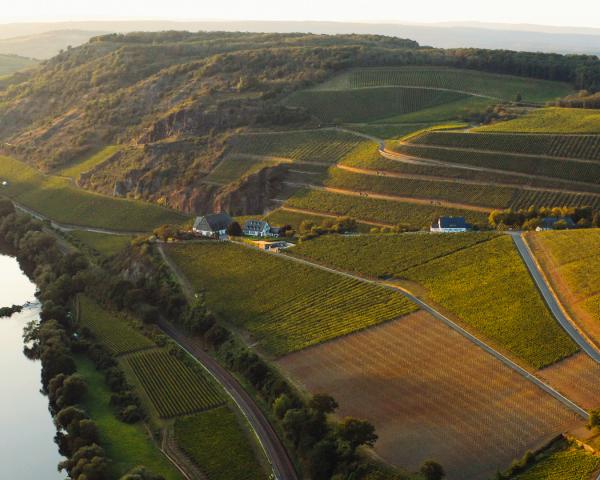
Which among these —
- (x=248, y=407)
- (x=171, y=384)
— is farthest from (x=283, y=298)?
(x=248, y=407)

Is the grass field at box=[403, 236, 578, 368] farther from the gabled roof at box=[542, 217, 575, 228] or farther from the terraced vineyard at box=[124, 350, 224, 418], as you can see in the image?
the terraced vineyard at box=[124, 350, 224, 418]

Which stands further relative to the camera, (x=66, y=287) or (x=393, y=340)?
(x=66, y=287)

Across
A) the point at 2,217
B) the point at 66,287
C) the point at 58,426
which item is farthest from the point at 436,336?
the point at 2,217

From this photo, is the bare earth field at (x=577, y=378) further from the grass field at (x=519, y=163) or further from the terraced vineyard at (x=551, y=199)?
the grass field at (x=519, y=163)

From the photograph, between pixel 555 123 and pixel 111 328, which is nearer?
pixel 111 328

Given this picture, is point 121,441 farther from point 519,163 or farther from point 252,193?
point 519,163

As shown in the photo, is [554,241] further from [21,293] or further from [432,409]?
[21,293]
